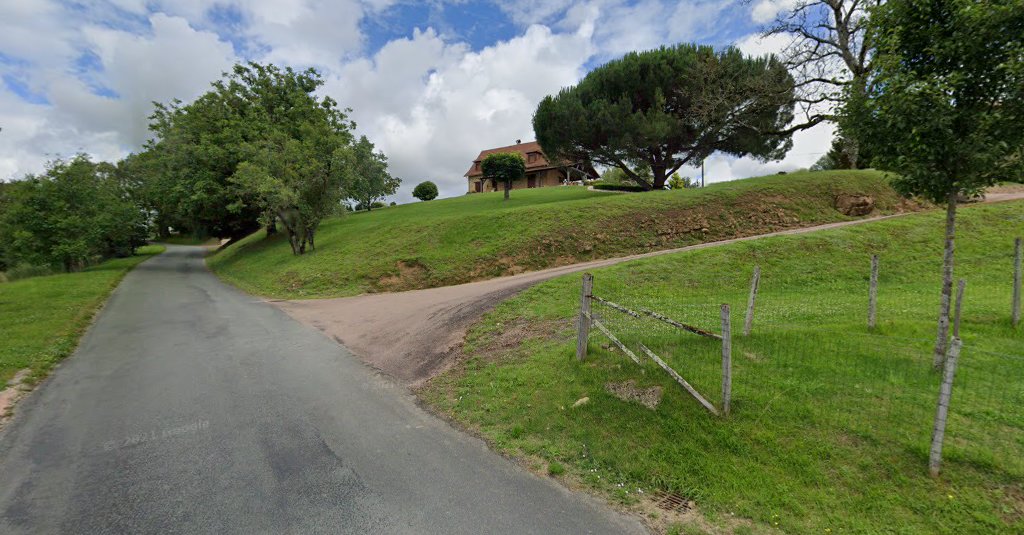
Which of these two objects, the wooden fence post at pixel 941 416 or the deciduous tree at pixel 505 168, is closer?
the wooden fence post at pixel 941 416

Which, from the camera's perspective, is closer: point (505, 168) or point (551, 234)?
point (551, 234)

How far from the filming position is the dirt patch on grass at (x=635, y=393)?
5.45 meters

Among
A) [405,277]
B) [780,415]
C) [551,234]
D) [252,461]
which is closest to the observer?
[780,415]

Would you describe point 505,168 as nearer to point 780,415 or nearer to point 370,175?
point 370,175

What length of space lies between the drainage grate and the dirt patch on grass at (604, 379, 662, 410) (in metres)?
1.30

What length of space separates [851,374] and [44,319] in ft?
65.5

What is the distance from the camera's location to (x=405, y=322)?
11.5 m

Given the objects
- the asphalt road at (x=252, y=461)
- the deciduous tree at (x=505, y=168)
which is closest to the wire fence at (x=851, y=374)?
the asphalt road at (x=252, y=461)

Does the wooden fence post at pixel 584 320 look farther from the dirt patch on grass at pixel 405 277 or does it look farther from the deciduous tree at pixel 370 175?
the deciduous tree at pixel 370 175

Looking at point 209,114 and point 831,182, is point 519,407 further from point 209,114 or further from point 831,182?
point 209,114

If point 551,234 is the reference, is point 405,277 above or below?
below

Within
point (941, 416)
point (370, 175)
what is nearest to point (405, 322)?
point (941, 416)

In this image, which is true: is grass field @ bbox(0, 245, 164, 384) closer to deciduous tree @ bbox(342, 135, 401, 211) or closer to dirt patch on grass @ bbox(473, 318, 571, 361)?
dirt patch on grass @ bbox(473, 318, 571, 361)

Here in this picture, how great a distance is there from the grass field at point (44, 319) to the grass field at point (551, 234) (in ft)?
19.1
